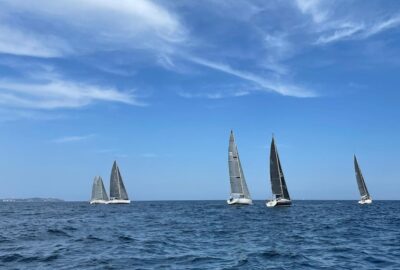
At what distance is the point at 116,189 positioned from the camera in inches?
5153

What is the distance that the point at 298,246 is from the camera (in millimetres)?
28344

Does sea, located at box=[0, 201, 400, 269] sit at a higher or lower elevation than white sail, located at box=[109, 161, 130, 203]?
lower

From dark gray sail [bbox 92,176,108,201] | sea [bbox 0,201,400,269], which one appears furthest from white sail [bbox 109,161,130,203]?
sea [bbox 0,201,400,269]

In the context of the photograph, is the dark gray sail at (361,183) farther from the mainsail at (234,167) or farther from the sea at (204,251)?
the sea at (204,251)

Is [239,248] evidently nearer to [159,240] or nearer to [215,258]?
[215,258]

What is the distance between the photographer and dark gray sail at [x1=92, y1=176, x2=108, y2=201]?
461 feet

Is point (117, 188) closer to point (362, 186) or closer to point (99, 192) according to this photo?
point (99, 192)

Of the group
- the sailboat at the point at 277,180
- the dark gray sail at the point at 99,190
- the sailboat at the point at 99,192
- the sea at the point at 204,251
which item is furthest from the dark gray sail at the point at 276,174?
the dark gray sail at the point at 99,190

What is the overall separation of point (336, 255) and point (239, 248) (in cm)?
570

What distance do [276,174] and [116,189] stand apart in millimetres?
58732

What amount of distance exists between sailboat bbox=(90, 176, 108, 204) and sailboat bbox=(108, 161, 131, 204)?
850 cm

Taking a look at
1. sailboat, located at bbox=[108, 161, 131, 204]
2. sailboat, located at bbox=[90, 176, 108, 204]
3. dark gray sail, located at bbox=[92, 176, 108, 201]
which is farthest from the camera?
dark gray sail, located at bbox=[92, 176, 108, 201]

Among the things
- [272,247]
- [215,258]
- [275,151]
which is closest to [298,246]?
[272,247]

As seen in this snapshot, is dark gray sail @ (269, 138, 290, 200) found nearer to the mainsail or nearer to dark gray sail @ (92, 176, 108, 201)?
the mainsail
